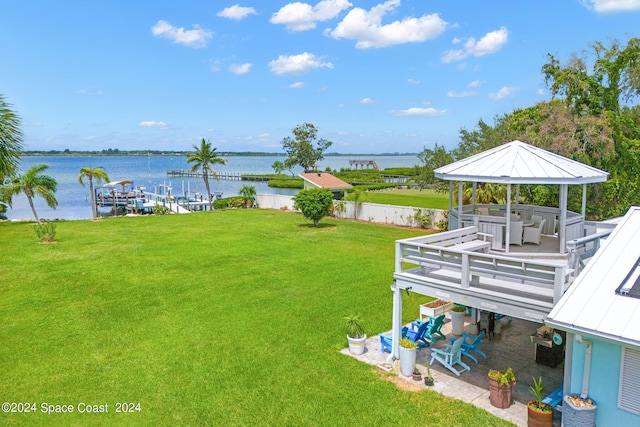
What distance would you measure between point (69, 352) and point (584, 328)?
9426 mm

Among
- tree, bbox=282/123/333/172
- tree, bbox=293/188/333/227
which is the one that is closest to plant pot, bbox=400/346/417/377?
tree, bbox=293/188/333/227

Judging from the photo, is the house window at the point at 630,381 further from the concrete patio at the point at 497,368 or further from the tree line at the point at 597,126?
the tree line at the point at 597,126

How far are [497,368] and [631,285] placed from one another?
3235mm

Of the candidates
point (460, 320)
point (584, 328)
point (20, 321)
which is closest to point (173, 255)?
point (20, 321)

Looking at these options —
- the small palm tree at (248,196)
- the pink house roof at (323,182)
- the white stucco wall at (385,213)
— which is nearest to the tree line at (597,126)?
the white stucco wall at (385,213)

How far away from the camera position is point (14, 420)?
254 inches

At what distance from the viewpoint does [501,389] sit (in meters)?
6.57

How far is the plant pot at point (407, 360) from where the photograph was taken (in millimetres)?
7672

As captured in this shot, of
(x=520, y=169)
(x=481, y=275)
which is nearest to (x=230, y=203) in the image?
(x=520, y=169)

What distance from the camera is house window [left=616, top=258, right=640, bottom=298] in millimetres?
5492

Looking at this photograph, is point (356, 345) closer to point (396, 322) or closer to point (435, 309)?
point (396, 322)

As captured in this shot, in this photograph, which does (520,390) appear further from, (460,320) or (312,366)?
(312,366)

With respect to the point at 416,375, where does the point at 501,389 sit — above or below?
above

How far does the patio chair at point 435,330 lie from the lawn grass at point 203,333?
4.41 feet
